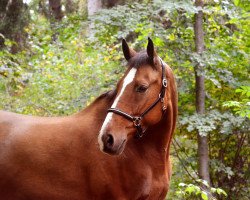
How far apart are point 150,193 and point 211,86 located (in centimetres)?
449

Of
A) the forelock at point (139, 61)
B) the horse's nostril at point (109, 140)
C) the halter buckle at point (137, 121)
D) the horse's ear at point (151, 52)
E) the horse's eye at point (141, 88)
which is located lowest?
the horse's nostril at point (109, 140)

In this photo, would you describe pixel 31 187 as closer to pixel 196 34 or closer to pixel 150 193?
pixel 150 193

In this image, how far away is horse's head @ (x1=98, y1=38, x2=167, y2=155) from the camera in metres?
3.21

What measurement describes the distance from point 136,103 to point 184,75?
3.97 meters

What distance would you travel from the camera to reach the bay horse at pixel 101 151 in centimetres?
345

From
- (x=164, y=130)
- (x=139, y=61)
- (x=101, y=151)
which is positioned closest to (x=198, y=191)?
(x=164, y=130)

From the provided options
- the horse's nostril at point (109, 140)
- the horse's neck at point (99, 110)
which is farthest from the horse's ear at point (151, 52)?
the horse's nostril at point (109, 140)

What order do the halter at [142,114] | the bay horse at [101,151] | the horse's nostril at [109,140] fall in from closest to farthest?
the horse's nostril at [109,140] < the halter at [142,114] < the bay horse at [101,151]

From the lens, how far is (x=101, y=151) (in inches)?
138

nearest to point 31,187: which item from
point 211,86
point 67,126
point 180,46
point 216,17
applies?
point 67,126

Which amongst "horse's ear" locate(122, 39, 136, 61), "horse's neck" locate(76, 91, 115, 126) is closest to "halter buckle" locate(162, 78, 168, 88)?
"horse's ear" locate(122, 39, 136, 61)

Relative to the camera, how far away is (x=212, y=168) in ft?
25.1

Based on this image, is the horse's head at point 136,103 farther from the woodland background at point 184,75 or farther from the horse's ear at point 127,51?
the woodland background at point 184,75

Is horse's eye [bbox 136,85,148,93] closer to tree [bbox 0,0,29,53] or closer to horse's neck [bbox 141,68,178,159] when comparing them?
horse's neck [bbox 141,68,178,159]
